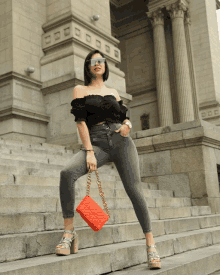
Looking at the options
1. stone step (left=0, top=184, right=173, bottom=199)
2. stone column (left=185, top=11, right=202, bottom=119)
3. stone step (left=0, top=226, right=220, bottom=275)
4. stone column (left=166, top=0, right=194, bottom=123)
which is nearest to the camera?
stone step (left=0, top=226, right=220, bottom=275)

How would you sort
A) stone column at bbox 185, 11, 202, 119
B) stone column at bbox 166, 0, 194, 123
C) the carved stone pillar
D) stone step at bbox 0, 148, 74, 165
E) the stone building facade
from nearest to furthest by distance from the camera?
stone step at bbox 0, 148, 74, 165 < the stone building facade < stone column at bbox 166, 0, 194, 123 < the carved stone pillar < stone column at bbox 185, 11, 202, 119

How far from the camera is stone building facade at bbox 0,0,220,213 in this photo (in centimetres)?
775

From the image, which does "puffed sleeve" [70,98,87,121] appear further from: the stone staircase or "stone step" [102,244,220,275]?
"stone step" [102,244,220,275]

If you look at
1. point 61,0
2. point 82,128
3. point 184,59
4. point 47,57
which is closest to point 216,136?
point 82,128

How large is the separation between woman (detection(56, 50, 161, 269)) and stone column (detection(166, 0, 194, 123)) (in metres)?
17.0

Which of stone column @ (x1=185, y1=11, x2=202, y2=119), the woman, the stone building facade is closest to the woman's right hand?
the woman

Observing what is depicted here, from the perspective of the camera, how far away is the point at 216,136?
779 cm

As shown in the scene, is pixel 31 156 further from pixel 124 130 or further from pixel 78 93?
pixel 124 130

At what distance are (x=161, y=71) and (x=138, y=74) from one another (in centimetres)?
289

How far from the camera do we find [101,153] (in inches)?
128

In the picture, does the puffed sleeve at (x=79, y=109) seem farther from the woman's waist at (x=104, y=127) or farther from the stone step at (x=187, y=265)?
the stone step at (x=187, y=265)

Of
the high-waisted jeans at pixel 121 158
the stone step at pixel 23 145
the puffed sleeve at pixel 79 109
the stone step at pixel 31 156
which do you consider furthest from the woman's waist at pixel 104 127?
the stone step at pixel 23 145

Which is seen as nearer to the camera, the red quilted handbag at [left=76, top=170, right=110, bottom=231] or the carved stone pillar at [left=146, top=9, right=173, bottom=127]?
the red quilted handbag at [left=76, top=170, right=110, bottom=231]

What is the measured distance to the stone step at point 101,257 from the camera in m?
2.71
